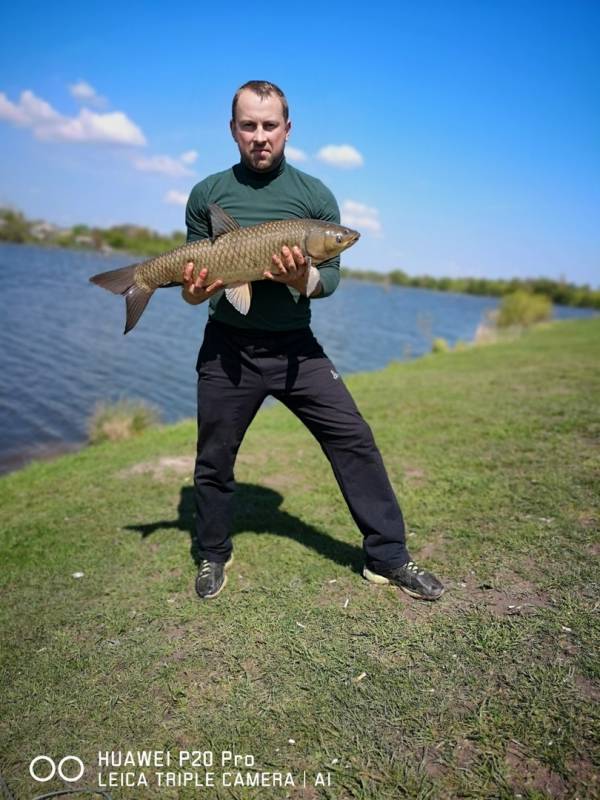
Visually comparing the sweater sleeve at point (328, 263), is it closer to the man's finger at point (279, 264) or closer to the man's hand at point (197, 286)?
the man's finger at point (279, 264)

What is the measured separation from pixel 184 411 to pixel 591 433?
9.67 metres

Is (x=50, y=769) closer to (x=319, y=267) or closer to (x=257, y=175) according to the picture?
(x=319, y=267)

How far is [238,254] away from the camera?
3.26 metres

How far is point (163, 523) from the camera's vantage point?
5191 millimetres

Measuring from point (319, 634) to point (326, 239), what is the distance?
234 cm

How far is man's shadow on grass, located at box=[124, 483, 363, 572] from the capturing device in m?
4.46

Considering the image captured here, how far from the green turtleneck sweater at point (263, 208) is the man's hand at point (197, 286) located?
175 millimetres

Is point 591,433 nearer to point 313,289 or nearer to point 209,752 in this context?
point 313,289

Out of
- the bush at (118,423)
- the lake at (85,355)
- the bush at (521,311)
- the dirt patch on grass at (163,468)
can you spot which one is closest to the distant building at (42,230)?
the lake at (85,355)

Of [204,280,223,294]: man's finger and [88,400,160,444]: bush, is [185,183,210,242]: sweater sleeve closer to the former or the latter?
[204,280,223,294]: man's finger

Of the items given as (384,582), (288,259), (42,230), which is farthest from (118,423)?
(42,230)

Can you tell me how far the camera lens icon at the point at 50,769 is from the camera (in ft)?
8.34

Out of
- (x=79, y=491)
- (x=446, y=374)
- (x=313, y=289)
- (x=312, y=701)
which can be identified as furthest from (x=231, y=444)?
(x=446, y=374)

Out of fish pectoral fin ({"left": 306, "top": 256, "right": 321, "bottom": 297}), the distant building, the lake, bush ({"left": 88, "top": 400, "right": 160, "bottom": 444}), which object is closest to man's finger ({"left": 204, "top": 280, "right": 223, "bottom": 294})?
fish pectoral fin ({"left": 306, "top": 256, "right": 321, "bottom": 297})
